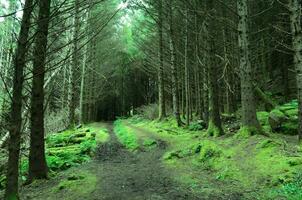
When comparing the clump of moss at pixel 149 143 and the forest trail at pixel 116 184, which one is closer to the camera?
the forest trail at pixel 116 184

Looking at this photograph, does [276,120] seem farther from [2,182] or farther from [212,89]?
[2,182]

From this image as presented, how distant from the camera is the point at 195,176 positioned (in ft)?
22.8

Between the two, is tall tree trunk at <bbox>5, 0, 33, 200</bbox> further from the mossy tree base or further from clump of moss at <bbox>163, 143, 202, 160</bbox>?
the mossy tree base

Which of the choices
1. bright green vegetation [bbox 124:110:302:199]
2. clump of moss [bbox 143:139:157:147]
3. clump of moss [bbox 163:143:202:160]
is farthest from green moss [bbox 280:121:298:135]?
clump of moss [bbox 143:139:157:147]

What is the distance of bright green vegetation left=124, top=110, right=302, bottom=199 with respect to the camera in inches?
216

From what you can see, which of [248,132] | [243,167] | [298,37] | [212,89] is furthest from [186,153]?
[298,37]

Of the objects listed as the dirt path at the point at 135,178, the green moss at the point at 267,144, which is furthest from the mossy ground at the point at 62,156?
the green moss at the point at 267,144

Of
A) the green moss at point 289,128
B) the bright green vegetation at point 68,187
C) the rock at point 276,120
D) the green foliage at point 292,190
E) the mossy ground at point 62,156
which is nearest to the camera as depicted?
the green foliage at point 292,190

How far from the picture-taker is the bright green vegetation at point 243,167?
548 centimetres

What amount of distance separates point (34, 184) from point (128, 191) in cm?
226

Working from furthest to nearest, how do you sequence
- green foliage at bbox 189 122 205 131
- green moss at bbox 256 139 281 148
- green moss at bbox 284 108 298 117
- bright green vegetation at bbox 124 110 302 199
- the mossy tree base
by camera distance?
green foliage at bbox 189 122 205 131 → green moss at bbox 284 108 298 117 → the mossy tree base → green moss at bbox 256 139 281 148 → bright green vegetation at bbox 124 110 302 199

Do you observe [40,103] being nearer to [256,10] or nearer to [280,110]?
[280,110]

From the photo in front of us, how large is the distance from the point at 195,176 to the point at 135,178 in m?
1.34

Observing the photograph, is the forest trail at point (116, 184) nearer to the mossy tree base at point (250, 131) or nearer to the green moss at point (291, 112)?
the mossy tree base at point (250, 131)
